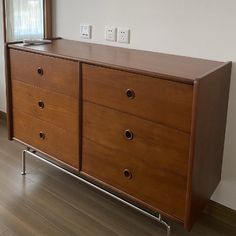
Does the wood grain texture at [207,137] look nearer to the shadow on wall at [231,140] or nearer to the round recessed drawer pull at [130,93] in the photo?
the shadow on wall at [231,140]

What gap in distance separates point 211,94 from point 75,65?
0.74m

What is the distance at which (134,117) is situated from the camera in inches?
68.9

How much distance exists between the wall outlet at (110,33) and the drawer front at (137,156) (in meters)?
0.63

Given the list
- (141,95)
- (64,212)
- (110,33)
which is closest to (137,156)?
(141,95)

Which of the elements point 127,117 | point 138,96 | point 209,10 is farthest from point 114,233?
point 209,10

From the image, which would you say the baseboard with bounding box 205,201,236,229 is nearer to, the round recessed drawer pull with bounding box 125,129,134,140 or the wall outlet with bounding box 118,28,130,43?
the round recessed drawer pull with bounding box 125,129,134,140

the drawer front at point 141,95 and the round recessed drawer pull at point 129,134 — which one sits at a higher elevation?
the drawer front at point 141,95

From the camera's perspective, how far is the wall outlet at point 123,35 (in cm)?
231

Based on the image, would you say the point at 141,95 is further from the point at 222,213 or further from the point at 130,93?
the point at 222,213

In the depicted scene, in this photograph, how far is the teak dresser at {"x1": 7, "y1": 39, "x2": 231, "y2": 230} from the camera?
1597 millimetres

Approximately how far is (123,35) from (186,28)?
1.50ft

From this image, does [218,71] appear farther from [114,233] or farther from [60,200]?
[60,200]

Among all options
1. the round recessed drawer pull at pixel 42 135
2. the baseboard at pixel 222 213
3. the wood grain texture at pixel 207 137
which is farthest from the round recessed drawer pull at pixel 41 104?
the baseboard at pixel 222 213

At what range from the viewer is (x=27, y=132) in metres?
2.43
